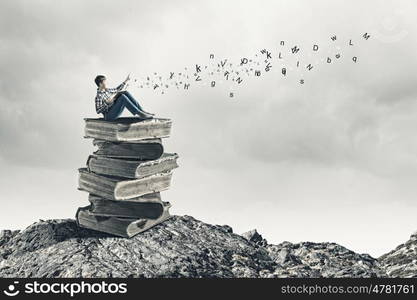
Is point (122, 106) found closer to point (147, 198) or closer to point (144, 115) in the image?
point (144, 115)

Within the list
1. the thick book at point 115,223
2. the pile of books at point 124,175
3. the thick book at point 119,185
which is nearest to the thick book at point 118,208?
the pile of books at point 124,175

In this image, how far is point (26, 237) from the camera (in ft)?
53.0

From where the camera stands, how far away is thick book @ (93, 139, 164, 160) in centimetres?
1527

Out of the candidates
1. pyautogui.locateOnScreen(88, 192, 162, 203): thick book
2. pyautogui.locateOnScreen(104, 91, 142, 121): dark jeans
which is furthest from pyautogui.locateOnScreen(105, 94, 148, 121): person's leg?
pyautogui.locateOnScreen(88, 192, 162, 203): thick book

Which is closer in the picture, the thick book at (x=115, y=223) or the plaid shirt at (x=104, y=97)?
the plaid shirt at (x=104, y=97)

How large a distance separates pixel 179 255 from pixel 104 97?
14.1 feet

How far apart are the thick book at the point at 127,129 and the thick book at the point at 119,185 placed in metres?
0.99

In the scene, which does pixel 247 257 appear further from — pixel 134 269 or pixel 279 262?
pixel 134 269

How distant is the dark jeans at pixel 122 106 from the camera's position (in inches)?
593

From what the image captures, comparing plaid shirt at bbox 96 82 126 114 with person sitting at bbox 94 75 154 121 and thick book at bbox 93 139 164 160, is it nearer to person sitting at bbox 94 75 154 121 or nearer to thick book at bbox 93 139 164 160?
person sitting at bbox 94 75 154 121

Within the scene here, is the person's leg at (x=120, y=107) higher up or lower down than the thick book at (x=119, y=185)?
higher up

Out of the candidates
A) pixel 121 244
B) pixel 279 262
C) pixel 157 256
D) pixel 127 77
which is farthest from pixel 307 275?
pixel 127 77

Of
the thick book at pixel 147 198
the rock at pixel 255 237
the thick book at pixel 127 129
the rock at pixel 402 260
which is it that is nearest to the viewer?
the thick book at pixel 127 129

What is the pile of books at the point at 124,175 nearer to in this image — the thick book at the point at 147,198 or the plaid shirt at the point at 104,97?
the thick book at the point at 147,198
